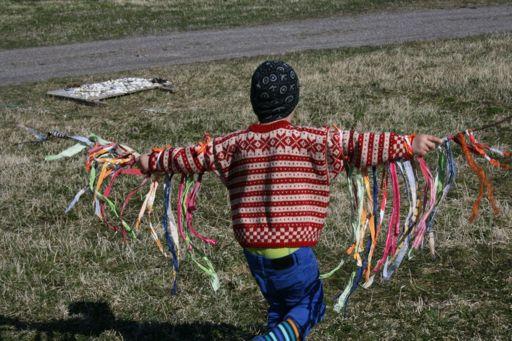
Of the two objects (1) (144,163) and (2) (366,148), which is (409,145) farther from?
(1) (144,163)

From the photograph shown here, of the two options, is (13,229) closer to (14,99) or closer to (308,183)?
(308,183)

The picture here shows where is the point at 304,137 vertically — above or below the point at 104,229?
above

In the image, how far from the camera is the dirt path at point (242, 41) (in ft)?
54.3

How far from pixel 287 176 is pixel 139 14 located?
21.1 metres

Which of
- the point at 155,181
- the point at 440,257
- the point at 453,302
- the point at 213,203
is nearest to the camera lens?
the point at 155,181

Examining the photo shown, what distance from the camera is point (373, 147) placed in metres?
3.77

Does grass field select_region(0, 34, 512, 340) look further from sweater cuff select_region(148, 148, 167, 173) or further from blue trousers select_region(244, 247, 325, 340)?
sweater cuff select_region(148, 148, 167, 173)

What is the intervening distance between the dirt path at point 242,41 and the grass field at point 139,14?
1.14 m

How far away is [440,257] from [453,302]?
71cm

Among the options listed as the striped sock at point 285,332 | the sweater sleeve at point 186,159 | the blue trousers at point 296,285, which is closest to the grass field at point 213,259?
the blue trousers at point 296,285

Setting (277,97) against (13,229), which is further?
(13,229)

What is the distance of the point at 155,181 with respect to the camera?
4340mm

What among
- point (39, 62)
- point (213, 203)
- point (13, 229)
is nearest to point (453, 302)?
point (213, 203)

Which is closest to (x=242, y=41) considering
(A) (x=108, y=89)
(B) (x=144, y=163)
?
(A) (x=108, y=89)
